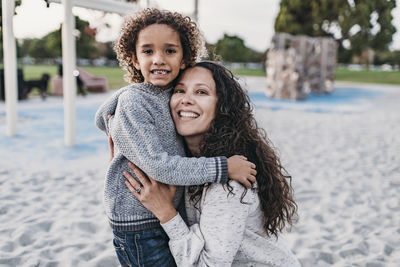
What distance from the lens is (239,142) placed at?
1881 mm

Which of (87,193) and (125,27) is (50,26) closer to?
(87,193)

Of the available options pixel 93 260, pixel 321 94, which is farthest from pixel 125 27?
pixel 321 94

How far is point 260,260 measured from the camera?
183 centimetres

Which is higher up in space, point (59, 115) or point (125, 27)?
point (125, 27)

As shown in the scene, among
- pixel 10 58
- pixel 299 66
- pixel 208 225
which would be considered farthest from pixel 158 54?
pixel 299 66

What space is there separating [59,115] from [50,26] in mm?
4004

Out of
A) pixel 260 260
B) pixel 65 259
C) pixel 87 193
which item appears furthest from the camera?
pixel 87 193

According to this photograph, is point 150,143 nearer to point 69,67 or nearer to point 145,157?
point 145,157

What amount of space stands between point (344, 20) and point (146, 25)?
28.8 meters

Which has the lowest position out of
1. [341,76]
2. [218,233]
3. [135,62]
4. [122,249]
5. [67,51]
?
[122,249]

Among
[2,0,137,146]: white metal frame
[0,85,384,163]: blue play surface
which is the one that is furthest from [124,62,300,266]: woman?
[2,0,137,146]: white metal frame

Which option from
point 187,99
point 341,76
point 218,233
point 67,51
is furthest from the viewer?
point 341,76

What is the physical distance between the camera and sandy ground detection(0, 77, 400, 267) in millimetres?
3186

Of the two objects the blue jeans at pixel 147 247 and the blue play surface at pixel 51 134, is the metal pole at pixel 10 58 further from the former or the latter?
the blue jeans at pixel 147 247
